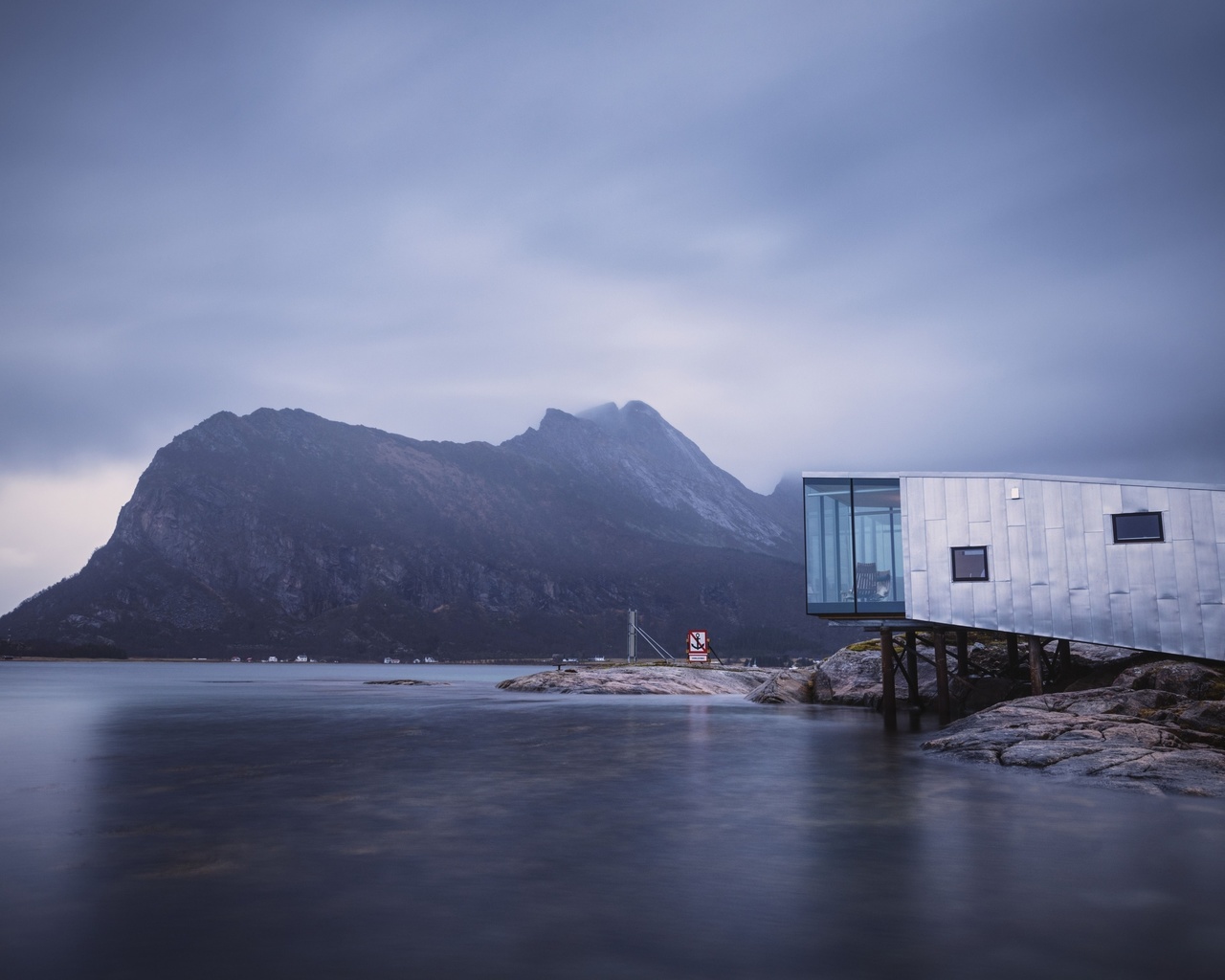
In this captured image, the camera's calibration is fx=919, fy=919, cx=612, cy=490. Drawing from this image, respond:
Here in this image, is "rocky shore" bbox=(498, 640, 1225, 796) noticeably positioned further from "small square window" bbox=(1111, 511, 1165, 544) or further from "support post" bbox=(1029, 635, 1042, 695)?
"small square window" bbox=(1111, 511, 1165, 544)

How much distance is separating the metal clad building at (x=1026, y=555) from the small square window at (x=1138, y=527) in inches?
1.1

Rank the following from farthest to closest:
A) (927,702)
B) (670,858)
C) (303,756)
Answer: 1. (927,702)
2. (303,756)
3. (670,858)

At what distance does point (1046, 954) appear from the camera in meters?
7.40

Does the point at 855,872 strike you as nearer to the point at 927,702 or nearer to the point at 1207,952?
the point at 1207,952

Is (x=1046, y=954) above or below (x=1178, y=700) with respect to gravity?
below

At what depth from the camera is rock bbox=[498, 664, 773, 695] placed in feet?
194

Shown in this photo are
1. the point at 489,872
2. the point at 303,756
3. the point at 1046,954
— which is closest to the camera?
the point at 1046,954

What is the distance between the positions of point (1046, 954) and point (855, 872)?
2.97 metres

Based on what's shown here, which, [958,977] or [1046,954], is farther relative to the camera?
[1046,954]

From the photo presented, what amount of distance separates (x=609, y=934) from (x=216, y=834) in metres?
6.44

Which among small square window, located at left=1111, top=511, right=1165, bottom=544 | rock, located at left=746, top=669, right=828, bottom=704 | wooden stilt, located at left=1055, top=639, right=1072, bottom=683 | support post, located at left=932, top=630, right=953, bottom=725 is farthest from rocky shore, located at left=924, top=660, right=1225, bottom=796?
rock, located at left=746, top=669, right=828, bottom=704

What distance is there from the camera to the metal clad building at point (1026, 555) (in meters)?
25.2

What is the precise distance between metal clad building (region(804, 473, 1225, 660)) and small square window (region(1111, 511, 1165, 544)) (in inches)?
1.1

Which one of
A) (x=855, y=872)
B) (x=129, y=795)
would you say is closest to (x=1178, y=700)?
(x=855, y=872)
